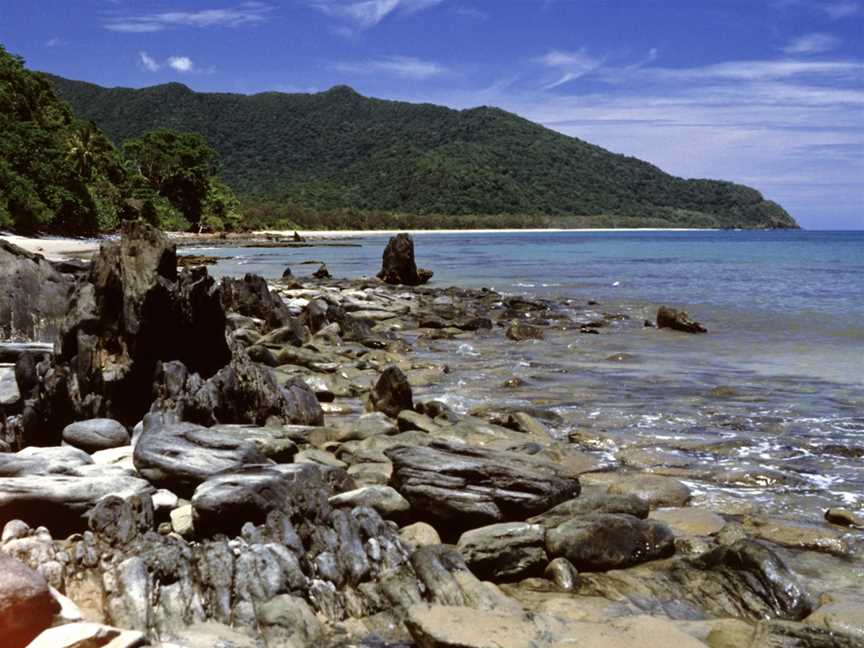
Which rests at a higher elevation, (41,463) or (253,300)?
(253,300)

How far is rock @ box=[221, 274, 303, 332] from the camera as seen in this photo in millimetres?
18703

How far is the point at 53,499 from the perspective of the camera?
18.2 ft

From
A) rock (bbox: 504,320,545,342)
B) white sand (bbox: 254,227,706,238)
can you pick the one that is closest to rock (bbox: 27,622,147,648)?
rock (bbox: 504,320,545,342)

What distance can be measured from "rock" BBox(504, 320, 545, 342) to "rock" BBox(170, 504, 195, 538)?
1339cm

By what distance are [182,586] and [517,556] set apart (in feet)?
7.46

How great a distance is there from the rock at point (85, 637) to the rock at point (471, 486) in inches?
111

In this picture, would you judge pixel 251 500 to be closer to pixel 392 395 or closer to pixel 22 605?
pixel 22 605

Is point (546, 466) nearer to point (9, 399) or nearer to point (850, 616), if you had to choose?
point (850, 616)

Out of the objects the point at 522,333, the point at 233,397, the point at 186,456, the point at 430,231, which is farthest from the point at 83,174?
the point at 430,231

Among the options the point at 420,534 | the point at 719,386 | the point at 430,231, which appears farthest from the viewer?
the point at 430,231

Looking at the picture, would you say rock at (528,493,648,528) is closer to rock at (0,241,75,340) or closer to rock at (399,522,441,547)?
rock at (399,522,441,547)

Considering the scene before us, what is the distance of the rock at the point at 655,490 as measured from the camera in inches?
288

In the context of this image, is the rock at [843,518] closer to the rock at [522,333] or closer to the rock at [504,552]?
the rock at [504,552]

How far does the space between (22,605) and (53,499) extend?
1949mm
